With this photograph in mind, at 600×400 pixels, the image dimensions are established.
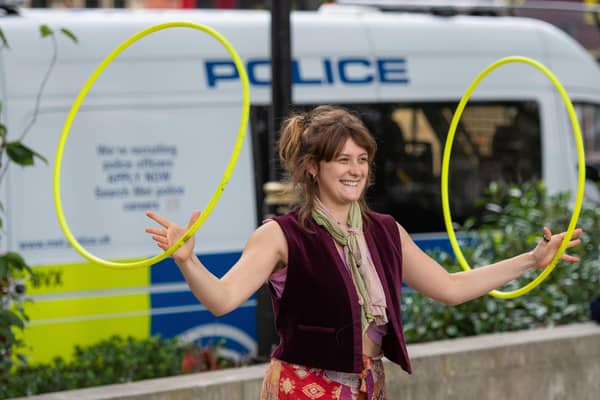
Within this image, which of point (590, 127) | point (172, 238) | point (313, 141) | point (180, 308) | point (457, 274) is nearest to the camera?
point (172, 238)

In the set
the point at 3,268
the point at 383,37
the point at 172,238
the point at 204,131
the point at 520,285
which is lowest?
the point at 520,285

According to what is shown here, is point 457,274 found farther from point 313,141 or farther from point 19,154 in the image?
point 19,154

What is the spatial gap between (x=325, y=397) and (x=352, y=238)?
0.47 metres

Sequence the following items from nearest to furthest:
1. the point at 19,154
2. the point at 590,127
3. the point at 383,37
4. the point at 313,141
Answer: the point at 313,141
the point at 19,154
the point at 383,37
the point at 590,127

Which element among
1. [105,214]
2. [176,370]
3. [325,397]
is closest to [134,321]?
[105,214]

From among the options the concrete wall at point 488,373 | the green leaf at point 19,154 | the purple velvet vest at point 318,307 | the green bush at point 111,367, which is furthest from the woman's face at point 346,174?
the green bush at point 111,367

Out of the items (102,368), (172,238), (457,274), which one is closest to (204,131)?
(102,368)

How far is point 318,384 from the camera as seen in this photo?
354cm

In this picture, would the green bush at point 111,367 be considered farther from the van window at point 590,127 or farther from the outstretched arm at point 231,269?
the van window at point 590,127

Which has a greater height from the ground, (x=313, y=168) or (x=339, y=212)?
(x=313, y=168)

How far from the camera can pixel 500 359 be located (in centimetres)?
619

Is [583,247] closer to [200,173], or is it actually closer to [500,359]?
[500,359]

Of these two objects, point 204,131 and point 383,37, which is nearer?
point 204,131

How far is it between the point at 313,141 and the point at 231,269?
18.0 inches
